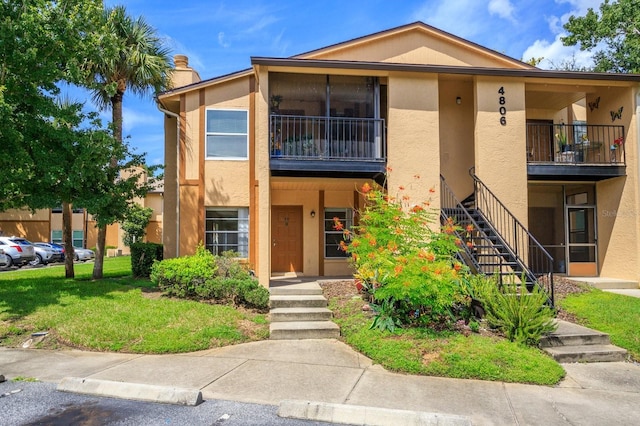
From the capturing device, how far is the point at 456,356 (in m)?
6.44

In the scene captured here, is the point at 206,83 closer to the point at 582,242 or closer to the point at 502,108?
the point at 502,108

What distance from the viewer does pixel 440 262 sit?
759 centimetres

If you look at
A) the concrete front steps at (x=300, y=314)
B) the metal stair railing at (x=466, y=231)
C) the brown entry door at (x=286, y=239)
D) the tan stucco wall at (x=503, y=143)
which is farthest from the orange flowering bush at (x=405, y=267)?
the brown entry door at (x=286, y=239)

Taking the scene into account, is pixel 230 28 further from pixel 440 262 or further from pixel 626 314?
pixel 626 314

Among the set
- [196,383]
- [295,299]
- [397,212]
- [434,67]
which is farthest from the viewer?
[434,67]

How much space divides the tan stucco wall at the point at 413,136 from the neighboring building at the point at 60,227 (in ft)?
76.7

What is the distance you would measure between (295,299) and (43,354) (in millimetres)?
4621

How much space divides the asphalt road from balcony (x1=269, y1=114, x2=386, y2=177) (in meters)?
7.15

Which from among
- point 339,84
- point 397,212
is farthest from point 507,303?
point 339,84

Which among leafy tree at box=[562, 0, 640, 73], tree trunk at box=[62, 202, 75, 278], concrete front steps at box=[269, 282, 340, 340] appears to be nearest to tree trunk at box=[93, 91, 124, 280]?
tree trunk at box=[62, 202, 75, 278]

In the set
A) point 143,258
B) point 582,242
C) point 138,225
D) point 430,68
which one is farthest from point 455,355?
point 138,225

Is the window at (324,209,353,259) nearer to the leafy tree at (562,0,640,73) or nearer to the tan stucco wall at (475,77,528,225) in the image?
the tan stucco wall at (475,77,528,225)

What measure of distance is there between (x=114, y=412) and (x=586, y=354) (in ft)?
23.1

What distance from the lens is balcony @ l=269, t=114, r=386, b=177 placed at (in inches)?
442
